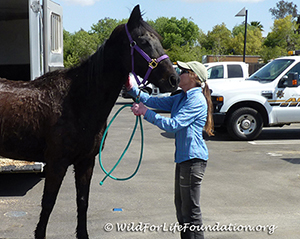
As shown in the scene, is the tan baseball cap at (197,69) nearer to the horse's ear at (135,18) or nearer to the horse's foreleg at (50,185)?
the horse's ear at (135,18)

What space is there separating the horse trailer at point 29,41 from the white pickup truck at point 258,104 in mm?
4955

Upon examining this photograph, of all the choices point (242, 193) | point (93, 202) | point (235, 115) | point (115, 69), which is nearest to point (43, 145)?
point (115, 69)

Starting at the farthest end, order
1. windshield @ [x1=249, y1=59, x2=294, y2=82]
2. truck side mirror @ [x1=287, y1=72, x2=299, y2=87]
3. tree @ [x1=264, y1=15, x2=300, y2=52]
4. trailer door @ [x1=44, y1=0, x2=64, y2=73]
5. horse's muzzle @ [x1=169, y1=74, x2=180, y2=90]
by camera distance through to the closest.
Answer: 1. tree @ [x1=264, y1=15, x2=300, y2=52]
2. windshield @ [x1=249, y1=59, x2=294, y2=82]
3. truck side mirror @ [x1=287, y1=72, x2=299, y2=87]
4. trailer door @ [x1=44, y1=0, x2=64, y2=73]
5. horse's muzzle @ [x1=169, y1=74, x2=180, y2=90]

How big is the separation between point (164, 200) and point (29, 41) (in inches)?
121

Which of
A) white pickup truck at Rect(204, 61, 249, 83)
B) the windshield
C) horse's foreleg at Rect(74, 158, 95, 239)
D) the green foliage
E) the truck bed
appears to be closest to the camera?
horse's foreleg at Rect(74, 158, 95, 239)

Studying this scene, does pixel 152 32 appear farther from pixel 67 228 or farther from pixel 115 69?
pixel 67 228

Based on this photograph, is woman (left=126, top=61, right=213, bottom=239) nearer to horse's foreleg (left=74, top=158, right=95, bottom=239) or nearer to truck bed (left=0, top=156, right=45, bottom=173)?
horse's foreleg (left=74, top=158, right=95, bottom=239)

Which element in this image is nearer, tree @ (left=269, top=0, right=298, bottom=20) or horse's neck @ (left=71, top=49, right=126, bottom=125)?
horse's neck @ (left=71, top=49, right=126, bottom=125)

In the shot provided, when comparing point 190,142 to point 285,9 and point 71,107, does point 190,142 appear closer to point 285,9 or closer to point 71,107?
point 71,107

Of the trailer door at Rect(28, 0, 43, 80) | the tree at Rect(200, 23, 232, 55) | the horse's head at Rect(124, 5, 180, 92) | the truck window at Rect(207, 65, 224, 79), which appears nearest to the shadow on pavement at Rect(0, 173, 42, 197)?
the trailer door at Rect(28, 0, 43, 80)

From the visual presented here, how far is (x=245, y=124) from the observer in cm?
1013

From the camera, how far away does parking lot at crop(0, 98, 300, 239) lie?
4.33m

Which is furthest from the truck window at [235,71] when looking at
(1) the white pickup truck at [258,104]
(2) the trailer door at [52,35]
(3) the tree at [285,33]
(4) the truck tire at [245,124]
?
(3) the tree at [285,33]

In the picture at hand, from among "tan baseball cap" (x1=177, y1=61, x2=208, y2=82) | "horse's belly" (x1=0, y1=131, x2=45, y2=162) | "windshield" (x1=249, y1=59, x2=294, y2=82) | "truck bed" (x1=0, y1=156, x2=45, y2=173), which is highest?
"windshield" (x1=249, y1=59, x2=294, y2=82)
